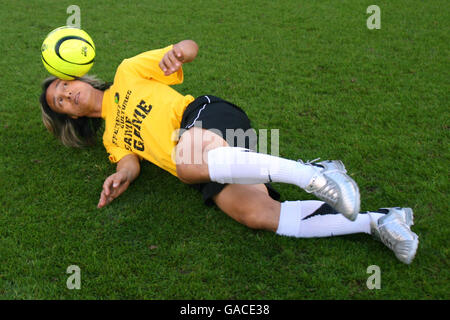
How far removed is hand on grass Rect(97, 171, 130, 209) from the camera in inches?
102

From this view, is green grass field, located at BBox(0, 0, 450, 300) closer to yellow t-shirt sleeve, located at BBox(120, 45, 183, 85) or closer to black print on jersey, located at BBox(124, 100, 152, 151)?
black print on jersey, located at BBox(124, 100, 152, 151)

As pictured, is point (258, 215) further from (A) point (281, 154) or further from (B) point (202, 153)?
(A) point (281, 154)

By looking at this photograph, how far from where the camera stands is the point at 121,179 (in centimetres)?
273

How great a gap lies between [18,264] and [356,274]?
186 cm

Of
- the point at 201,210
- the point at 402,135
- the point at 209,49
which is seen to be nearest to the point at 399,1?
the point at 209,49

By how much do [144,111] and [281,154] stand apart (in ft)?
3.54

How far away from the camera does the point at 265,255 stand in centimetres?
232

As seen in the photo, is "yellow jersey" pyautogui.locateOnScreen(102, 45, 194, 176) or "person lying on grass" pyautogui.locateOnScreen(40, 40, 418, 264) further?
"yellow jersey" pyautogui.locateOnScreen(102, 45, 194, 176)

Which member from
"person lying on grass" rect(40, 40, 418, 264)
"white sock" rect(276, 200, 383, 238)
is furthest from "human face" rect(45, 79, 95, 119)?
"white sock" rect(276, 200, 383, 238)

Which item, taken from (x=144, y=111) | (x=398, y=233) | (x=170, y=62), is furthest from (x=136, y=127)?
(x=398, y=233)

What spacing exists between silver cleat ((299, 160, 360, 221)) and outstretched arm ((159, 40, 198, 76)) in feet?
4.07

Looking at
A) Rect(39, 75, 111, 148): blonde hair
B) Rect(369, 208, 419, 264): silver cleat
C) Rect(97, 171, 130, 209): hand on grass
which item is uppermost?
Rect(39, 75, 111, 148): blonde hair

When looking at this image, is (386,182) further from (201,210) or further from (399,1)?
(399,1)

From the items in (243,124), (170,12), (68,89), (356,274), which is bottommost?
(356,274)
